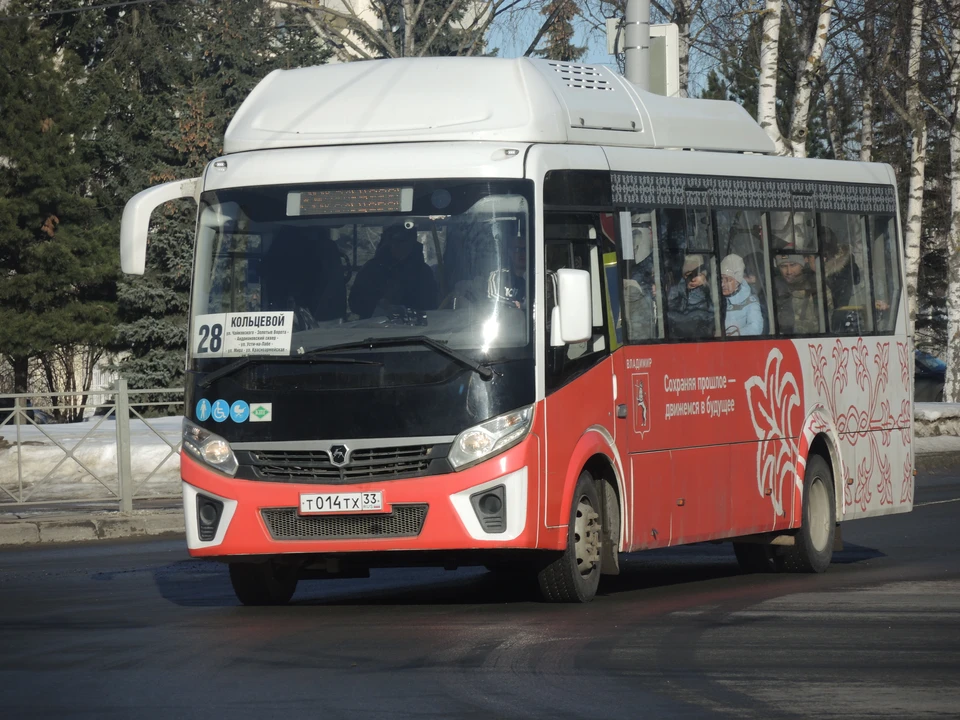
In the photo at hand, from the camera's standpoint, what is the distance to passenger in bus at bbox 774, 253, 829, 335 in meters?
13.2

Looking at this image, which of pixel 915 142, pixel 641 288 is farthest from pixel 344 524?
pixel 915 142

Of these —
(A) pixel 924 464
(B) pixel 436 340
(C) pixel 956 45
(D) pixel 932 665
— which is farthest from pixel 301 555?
(C) pixel 956 45

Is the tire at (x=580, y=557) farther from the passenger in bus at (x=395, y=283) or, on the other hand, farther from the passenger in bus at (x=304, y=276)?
the passenger in bus at (x=304, y=276)

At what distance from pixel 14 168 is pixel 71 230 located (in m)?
1.74

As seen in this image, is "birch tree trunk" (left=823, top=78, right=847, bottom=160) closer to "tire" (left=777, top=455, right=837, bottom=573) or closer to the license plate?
"tire" (left=777, top=455, right=837, bottom=573)

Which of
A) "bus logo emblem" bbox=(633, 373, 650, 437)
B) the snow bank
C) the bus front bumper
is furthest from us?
the snow bank

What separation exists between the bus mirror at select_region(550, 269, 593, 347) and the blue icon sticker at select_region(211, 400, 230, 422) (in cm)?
184

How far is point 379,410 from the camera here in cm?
1033

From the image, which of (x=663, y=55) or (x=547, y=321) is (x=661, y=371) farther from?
(x=663, y=55)

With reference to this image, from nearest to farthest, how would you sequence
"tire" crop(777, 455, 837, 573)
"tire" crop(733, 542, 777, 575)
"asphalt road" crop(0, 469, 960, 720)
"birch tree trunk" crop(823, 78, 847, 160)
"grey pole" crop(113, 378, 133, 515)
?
"asphalt road" crop(0, 469, 960, 720) → "tire" crop(777, 455, 837, 573) → "tire" crop(733, 542, 777, 575) → "grey pole" crop(113, 378, 133, 515) → "birch tree trunk" crop(823, 78, 847, 160)

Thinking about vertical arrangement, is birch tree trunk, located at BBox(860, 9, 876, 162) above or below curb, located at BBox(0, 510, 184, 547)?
above

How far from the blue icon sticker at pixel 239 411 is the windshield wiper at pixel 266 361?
19cm

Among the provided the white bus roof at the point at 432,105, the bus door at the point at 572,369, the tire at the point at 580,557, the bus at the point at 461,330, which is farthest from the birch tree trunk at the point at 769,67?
the tire at the point at 580,557

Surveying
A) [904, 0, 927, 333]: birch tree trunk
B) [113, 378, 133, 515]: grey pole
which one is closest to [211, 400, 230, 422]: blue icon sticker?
[113, 378, 133, 515]: grey pole
